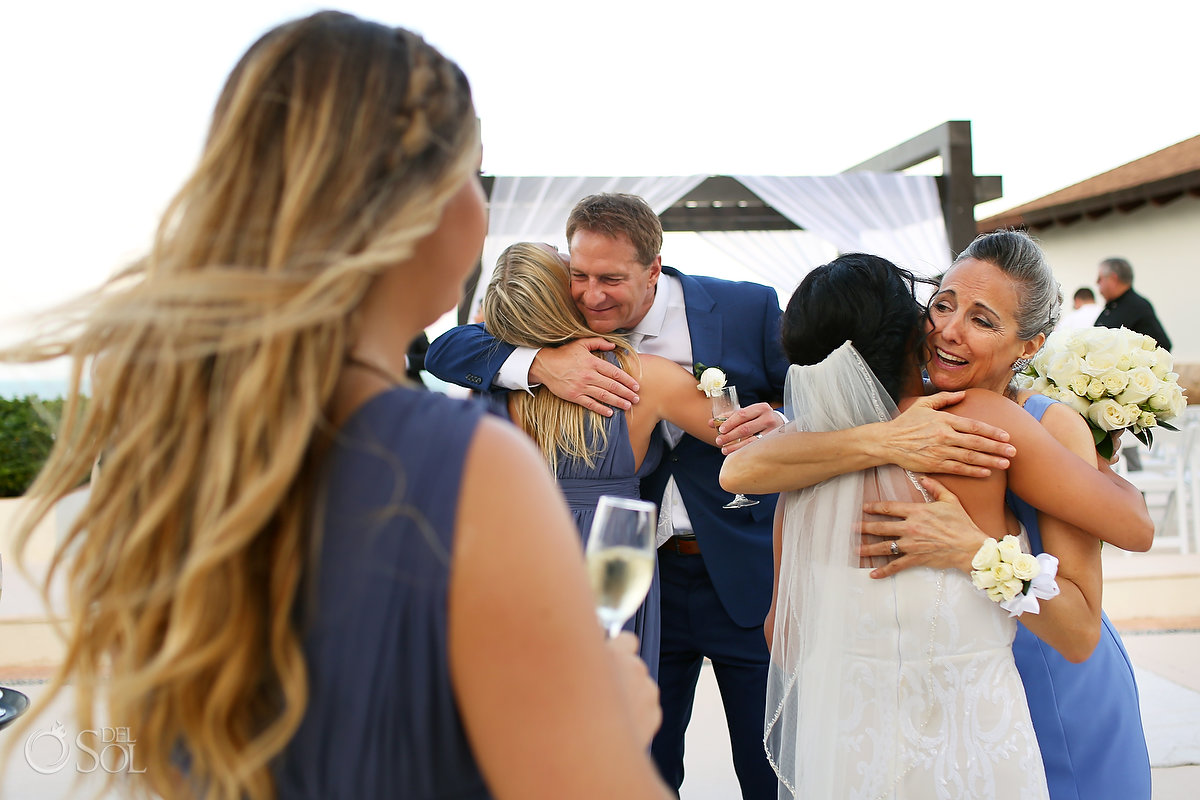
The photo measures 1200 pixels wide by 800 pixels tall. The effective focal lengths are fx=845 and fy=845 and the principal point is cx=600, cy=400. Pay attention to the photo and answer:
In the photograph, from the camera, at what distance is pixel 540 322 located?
106 inches

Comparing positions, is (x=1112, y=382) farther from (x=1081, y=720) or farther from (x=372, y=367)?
(x=372, y=367)

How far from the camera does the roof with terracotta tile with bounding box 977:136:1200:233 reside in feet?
43.2

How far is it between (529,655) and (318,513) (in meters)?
0.23

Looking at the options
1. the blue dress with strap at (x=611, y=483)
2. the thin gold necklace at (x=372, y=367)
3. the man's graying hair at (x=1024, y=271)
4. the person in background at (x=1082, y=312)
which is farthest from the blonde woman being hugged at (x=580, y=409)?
the person in background at (x=1082, y=312)

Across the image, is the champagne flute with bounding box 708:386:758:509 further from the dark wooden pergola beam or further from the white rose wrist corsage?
the dark wooden pergola beam

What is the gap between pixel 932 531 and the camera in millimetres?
1908

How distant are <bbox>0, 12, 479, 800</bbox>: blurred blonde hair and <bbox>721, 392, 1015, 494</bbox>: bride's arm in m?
1.44

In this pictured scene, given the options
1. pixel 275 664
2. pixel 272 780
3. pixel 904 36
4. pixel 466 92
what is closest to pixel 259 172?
pixel 466 92

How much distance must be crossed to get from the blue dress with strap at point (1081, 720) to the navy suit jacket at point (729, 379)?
876 mm

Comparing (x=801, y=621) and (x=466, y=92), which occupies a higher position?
(x=466, y=92)

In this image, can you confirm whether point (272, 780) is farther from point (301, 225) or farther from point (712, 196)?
point (712, 196)

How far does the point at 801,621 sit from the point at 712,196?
7.00m

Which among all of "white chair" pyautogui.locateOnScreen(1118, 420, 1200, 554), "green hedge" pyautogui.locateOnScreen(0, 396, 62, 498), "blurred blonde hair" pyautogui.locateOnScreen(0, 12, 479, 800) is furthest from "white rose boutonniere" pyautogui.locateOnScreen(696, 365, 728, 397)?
"green hedge" pyautogui.locateOnScreen(0, 396, 62, 498)

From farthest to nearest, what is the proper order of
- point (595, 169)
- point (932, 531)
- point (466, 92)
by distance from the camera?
point (595, 169)
point (932, 531)
point (466, 92)
